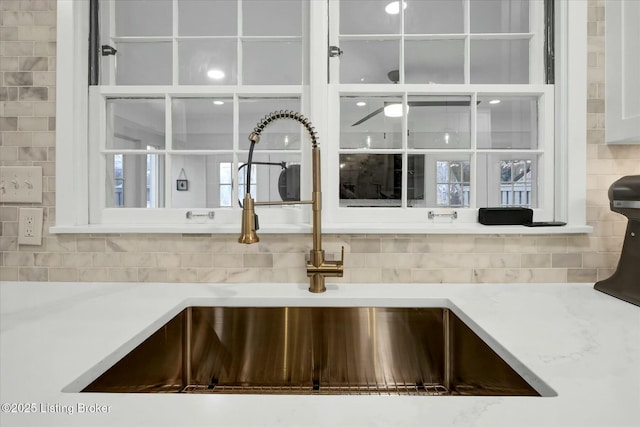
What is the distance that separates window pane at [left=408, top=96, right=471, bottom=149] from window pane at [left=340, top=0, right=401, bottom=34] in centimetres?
32

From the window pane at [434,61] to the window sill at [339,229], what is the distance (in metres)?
0.60

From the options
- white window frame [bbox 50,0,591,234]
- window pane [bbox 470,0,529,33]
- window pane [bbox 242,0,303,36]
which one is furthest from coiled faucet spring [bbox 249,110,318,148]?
window pane [bbox 470,0,529,33]

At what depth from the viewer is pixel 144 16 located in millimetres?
1533

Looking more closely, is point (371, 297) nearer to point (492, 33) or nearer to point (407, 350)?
point (407, 350)

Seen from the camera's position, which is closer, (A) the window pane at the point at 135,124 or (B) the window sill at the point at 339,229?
(B) the window sill at the point at 339,229

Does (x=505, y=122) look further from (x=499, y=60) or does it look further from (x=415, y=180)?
(x=415, y=180)

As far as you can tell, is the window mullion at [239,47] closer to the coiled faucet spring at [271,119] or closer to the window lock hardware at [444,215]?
the coiled faucet spring at [271,119]

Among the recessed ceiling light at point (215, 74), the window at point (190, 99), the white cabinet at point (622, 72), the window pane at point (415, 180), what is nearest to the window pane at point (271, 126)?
the window at point (190, 99)

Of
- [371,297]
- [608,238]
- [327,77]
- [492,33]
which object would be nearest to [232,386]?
[371,297]

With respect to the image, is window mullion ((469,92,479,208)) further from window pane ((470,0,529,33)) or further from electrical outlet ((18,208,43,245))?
electrical outlet ((18,208,43,245))

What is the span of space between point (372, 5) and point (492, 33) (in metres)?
0.49

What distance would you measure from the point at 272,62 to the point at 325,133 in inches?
15.5

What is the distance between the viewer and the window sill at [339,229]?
4.42ft

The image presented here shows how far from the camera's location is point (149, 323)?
3.17 ft
